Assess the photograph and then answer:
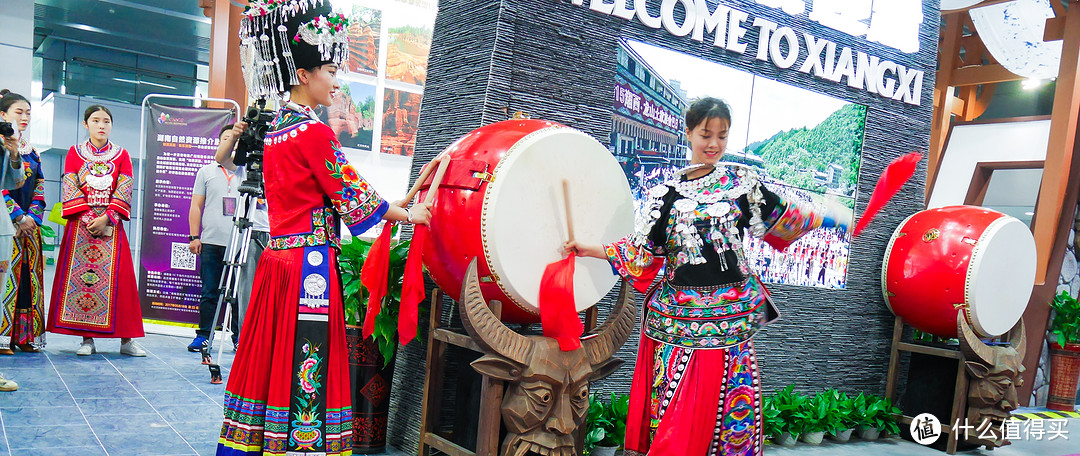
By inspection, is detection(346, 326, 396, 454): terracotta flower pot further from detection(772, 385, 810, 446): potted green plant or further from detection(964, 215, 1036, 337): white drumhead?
detection(964, 215, 1036, 337): white drumhead

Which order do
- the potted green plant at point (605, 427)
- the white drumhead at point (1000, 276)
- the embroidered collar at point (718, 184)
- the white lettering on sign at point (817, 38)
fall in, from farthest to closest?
1. the white drumhead at point (1000, 276)
2. the white lettering on sign at point (817, 38)
3. the potted green plant at point (605, 427)
4. the embroidered collar at point (718, 184)

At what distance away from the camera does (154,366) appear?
13.7ft

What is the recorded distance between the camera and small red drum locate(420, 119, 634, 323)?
2215mm

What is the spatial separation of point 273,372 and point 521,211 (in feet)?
2.69

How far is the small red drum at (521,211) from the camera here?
7.27ft

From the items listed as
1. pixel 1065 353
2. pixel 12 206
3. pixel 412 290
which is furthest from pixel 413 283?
pixel 1065 353

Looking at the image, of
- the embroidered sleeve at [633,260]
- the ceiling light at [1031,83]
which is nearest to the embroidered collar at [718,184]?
the embroidered sleeve at [633,260]

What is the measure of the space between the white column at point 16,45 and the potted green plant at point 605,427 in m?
6.01

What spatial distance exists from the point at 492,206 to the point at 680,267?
1.86 ft

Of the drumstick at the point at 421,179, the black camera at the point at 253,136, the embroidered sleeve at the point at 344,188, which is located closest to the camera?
the embroidered sleeve at the point at 344,188

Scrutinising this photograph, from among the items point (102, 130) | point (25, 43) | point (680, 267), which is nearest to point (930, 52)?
point (680, 267)

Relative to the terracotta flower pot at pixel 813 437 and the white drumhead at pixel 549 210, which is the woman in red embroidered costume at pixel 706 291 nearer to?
the white drumhead at pixel 549 210

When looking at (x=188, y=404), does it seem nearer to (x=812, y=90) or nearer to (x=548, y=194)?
(x=548, y=194)

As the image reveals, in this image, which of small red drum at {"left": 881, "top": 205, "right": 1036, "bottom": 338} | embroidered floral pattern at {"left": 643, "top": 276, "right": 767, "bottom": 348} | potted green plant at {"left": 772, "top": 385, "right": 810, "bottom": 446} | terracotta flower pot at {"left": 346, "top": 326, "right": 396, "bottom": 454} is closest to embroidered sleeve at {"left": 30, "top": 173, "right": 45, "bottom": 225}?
terracotta flower pot at {"left": 346, "top": 326, "right": 396, "bottom": 454}
